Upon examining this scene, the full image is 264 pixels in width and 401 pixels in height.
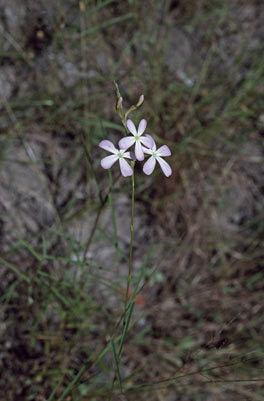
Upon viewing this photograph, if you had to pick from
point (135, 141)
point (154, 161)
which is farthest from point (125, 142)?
point (154, 161)

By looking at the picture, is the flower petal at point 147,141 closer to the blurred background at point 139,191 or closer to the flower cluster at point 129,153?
the flower cluster at point 129,153

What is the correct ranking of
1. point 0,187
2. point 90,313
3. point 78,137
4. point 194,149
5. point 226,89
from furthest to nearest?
point 226,89, point 194,149, point 78,137, point 0,187, point 90,313

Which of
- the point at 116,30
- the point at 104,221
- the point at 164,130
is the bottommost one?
the point at 104,221

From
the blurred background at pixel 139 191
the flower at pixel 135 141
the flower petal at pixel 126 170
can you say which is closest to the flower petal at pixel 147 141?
the flower at pixel 135 141

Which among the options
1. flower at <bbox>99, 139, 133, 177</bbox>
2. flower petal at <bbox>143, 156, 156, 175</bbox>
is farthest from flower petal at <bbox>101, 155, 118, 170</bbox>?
flower petal at <bbox>143, 156, 156, 175</bbox>

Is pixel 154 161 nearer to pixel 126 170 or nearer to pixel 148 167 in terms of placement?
pixel 148 167

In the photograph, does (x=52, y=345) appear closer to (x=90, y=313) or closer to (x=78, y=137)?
Result: (x=90, y=313)

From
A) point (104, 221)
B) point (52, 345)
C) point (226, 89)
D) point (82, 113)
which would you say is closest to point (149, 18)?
point (226, 89)

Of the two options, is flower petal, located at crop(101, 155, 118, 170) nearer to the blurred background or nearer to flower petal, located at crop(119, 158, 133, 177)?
flower petal, located at crop(119, 158, 133, 177)
